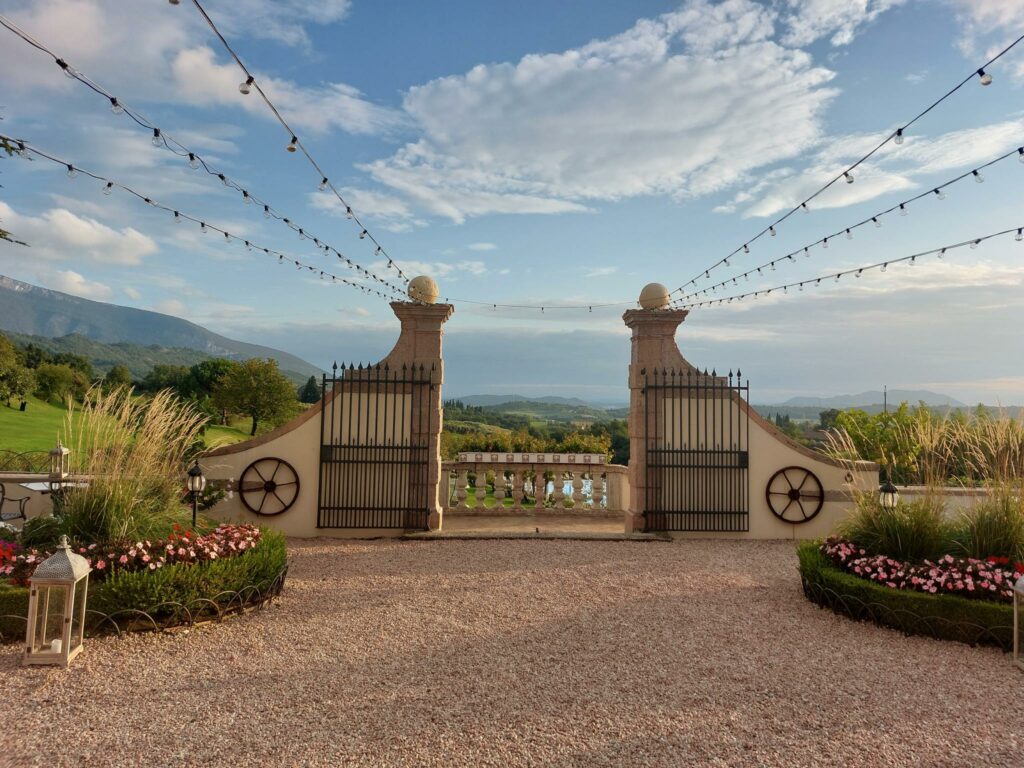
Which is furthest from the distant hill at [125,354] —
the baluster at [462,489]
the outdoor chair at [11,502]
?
the baluster at [462,489]

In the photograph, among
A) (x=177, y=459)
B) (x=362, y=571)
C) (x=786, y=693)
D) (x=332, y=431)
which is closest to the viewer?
(x=786, y=693)

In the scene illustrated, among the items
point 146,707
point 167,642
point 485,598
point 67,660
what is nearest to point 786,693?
point 485,598

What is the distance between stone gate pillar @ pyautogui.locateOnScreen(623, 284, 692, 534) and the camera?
25.8 ft

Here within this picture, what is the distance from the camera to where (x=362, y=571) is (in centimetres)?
589

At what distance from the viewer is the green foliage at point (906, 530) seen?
15.7 ft

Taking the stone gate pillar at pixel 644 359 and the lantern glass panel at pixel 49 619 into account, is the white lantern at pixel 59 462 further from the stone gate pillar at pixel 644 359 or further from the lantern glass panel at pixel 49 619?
the stone gate pillar at pixel 644 359

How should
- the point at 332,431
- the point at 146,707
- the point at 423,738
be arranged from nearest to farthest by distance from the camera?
the point at 423,738 → the point at 146,707 → the point at 332,431

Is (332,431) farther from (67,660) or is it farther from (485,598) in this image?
(67,660)

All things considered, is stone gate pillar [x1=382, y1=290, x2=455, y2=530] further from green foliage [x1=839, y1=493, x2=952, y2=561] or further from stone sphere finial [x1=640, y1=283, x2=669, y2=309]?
green foliage [x1=839, y1=493, x2=952, y2=561]

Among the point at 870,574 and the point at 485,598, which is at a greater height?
the point at 870,574

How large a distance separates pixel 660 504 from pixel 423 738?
18.0 ft

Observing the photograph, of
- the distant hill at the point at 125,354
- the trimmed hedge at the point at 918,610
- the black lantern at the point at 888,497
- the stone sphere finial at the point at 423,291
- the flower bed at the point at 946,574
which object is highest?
the distant hill at the point at 125,354

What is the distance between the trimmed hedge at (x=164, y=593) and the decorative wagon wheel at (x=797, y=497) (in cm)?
628

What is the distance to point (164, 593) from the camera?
405 cm
